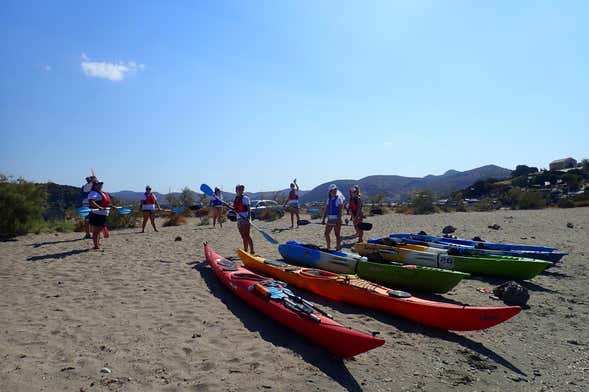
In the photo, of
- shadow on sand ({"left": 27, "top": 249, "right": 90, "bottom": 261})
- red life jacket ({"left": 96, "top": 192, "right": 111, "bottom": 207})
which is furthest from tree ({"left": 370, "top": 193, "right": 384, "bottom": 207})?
shadow on sand ({"left": 27, "top": 249, "right": 90, "bottom": 261})

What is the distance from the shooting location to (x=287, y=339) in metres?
3.92

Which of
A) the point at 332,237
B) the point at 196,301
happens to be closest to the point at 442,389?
the point at 196,301

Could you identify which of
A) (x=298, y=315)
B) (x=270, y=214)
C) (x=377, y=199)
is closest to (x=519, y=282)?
(x=298, y=315)

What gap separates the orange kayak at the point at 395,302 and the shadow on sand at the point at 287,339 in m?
1.04

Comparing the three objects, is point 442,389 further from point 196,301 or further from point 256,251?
point 256,251

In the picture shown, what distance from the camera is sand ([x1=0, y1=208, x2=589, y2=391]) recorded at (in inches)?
124

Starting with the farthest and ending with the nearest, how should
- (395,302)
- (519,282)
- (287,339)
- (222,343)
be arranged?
1. (519,282)
2. (395,302)
3. (287,339)
4. (222,343)

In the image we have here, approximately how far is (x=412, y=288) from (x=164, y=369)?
150 inches

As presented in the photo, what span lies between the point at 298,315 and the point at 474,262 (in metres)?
4.30

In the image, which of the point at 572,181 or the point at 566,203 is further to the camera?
the point at 572,181

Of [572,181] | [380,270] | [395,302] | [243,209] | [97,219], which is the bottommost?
[395,302]

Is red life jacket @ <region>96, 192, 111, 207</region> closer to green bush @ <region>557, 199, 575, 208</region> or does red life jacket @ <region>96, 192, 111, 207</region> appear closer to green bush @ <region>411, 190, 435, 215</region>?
green bush @ <region>411, 190, 435, 215</region>

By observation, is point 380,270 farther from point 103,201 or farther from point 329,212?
point 103,201

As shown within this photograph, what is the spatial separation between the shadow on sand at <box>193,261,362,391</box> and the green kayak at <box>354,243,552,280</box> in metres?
2.92
